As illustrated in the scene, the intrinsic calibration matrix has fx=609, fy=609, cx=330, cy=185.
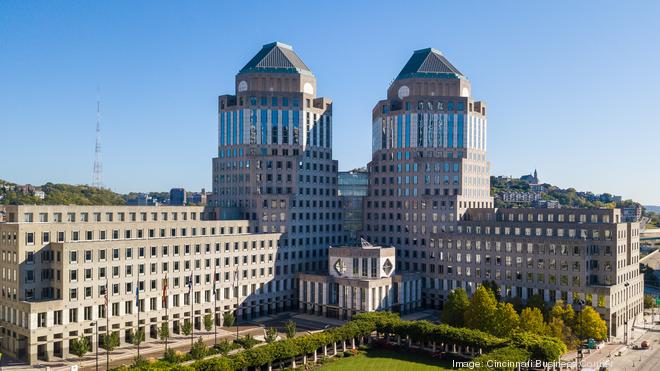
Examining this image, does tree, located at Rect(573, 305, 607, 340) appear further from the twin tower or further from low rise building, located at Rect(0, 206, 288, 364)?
low rise building, located at Rect(0, 206, 288, 364)

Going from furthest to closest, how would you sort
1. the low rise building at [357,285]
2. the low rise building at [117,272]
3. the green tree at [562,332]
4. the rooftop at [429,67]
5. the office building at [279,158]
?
the rooftop at [429,67], the office building at [279,158], the low rise building at [357,285], the green tree at [562,332], the low rise building at [117,272]

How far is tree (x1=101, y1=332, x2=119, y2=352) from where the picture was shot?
350ft

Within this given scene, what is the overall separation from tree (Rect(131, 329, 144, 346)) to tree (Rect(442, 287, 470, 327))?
6154 centimetres

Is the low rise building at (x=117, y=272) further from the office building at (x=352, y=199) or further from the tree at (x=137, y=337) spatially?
the office building at (x=352, y=199)

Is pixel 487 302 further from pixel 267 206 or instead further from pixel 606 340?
pixel 267 206

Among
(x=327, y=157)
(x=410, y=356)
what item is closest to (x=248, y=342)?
(x=410, y=356)

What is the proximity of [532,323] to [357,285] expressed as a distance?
140 ft

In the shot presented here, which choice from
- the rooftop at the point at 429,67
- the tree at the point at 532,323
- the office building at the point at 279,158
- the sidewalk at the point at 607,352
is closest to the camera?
the sidewalk at the point at 607,352

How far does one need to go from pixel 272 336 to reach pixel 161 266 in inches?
1265

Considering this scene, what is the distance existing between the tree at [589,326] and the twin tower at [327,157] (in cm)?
4706

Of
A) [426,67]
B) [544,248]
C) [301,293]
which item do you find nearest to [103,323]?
[301,293]

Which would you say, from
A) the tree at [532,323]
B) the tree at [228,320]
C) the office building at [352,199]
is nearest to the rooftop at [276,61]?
the office building at [352,199]

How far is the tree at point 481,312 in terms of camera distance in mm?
118250

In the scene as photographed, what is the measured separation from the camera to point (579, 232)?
13775cm
